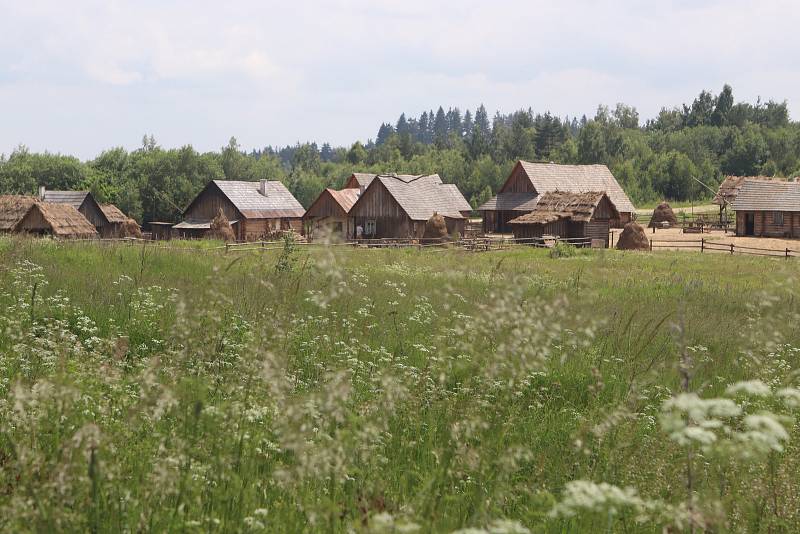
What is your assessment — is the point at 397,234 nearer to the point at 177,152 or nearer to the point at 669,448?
the point at 177,152

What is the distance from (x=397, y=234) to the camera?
5072 cm

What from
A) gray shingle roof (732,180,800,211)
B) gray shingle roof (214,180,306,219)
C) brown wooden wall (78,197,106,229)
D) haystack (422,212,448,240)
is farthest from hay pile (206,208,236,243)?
gray shingle roof (732,180,800,211)

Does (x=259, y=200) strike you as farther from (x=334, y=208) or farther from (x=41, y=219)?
(x=41, y=219)

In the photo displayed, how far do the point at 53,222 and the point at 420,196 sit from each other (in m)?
24.3

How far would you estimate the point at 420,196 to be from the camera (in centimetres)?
5284

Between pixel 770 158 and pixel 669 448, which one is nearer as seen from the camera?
pixel 669 448

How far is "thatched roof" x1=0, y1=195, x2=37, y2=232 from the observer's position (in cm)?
5141

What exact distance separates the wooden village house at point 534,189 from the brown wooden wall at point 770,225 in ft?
30.0

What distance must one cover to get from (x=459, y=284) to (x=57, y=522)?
13.8 meters

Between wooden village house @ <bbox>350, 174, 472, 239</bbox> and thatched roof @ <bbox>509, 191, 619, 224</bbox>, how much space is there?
5.92 metres

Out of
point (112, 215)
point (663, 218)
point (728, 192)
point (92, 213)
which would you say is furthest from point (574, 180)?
point (92, 213)

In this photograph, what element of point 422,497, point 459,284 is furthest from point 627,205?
point 422,497

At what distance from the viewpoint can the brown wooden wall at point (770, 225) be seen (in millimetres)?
52750

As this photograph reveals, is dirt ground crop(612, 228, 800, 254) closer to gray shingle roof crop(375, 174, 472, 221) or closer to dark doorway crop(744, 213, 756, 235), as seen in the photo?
dark doorway crop(744, 213, 756, 235)
